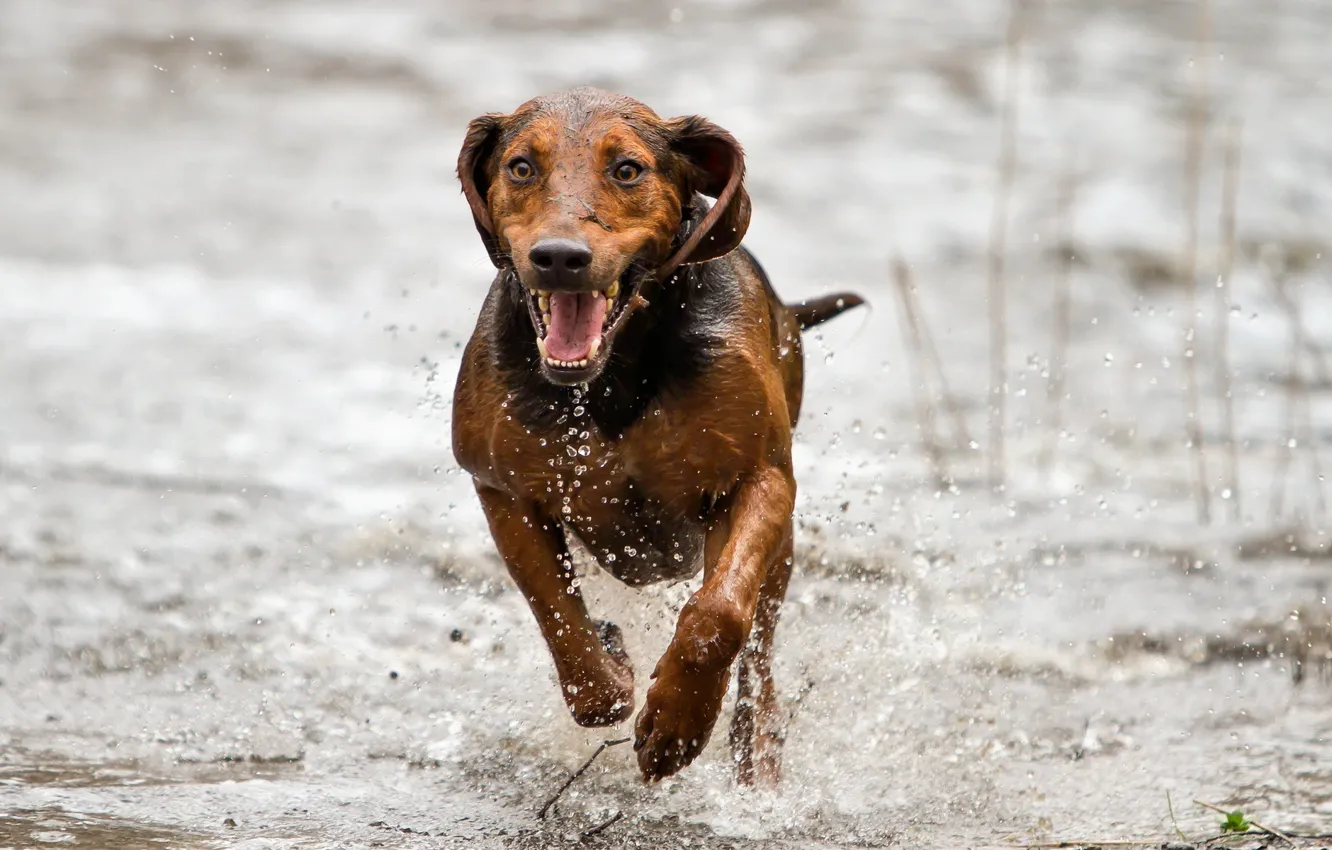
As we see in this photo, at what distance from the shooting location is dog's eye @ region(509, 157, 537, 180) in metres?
3.56

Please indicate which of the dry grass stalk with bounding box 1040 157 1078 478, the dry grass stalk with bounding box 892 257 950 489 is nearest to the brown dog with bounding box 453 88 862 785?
the dry grass stalk with bounding box 892 257 950 489

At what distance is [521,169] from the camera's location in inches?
141

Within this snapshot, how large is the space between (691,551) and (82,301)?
24.6ft

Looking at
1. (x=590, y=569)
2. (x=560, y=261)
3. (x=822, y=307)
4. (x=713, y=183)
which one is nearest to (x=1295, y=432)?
(x=822, y=307)

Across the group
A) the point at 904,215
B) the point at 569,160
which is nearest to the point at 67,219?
the point at 904,215

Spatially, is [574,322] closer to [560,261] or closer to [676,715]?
[560,261]

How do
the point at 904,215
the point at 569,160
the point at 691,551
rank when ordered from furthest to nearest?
1. the point at 904,215
2. the point at 691,551
3. the point at 569,160

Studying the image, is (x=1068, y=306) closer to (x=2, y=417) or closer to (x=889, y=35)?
(x=889, y=35)

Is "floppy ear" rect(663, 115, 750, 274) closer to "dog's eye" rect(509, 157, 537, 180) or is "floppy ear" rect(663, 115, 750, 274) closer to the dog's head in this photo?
the dog's head

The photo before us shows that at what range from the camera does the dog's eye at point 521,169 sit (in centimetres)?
356

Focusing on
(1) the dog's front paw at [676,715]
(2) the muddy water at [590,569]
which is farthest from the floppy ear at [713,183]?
(2) the muddy water at [590,569]

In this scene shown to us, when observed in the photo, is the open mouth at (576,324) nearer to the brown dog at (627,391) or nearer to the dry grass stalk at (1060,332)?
the brown dog at (627,391)

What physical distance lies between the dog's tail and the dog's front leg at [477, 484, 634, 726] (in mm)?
1407

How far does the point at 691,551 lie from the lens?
13.8 feet
